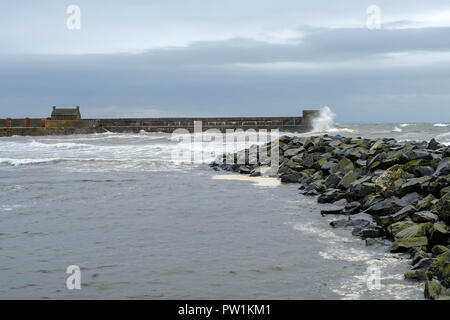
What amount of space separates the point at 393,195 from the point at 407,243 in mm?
2207

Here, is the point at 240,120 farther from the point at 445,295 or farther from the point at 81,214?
the point at 445,295

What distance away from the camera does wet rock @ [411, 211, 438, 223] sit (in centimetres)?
567

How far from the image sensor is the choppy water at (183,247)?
171 inches

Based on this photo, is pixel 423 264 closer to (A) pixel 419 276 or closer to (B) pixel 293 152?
(A) pixel 419 276

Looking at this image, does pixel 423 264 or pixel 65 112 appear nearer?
pixel 423 264

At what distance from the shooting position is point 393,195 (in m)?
7.41

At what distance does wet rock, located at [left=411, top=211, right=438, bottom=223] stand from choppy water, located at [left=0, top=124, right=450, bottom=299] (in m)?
0.66

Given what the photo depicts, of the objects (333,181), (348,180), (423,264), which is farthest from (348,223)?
(333,181)

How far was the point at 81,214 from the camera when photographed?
7695 millimetres

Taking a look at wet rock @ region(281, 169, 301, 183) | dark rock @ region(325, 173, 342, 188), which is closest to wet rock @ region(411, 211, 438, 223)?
dark rock @ region(325, 173, 342, 188)

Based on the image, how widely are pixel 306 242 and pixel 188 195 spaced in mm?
3986

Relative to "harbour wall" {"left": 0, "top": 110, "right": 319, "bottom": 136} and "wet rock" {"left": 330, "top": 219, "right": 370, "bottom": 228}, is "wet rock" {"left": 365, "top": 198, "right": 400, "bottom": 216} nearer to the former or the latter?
"wet rock" {"left": 330, "top": 219, "right": 370, "bottom": 228}
